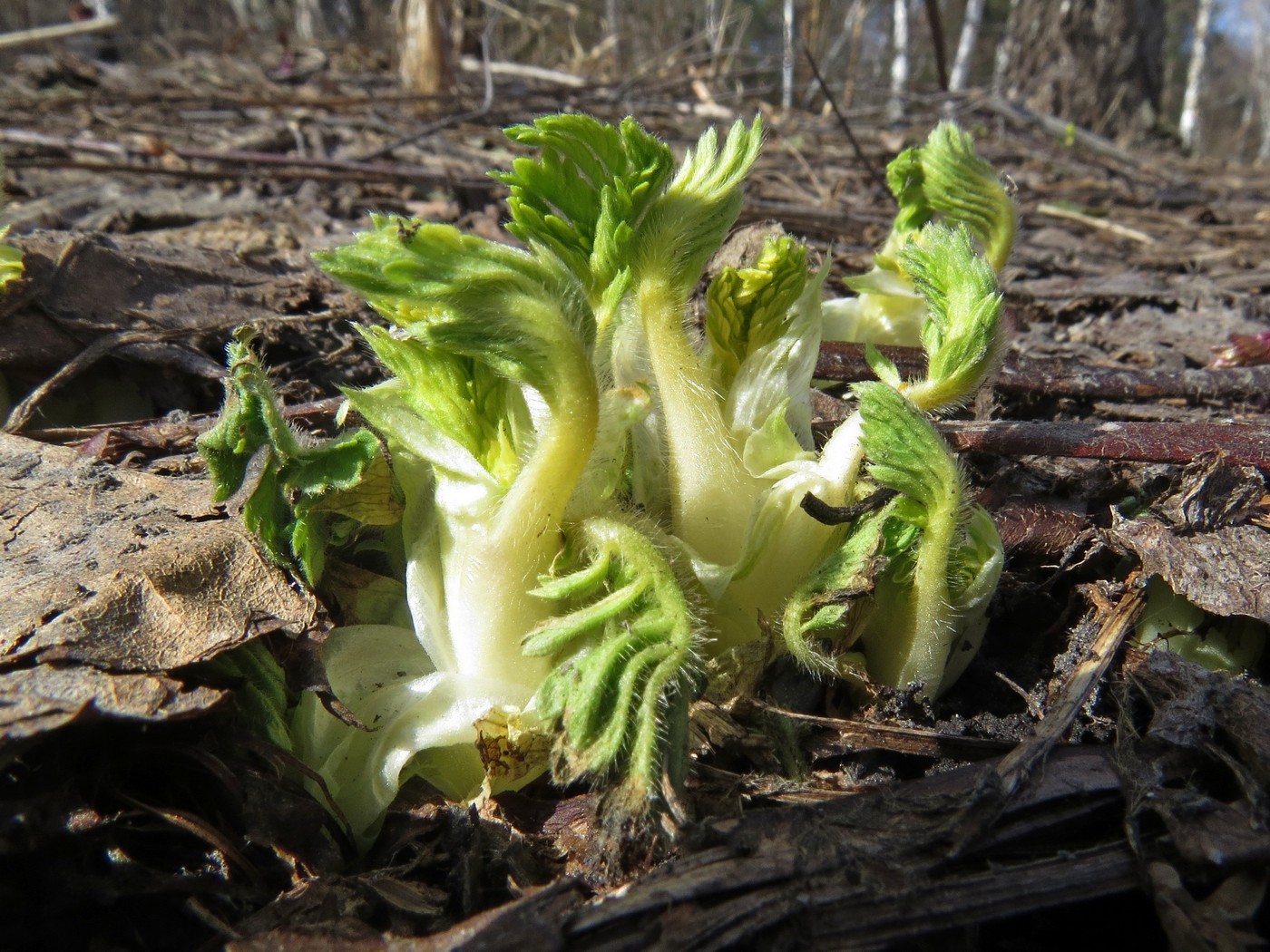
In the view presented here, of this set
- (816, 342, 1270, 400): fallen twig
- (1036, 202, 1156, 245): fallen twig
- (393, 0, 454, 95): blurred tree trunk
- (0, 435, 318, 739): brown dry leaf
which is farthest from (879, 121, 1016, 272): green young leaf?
(393, 0, 454, 95): blurred tree trunk

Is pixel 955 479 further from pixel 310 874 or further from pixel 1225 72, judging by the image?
pixel 1225 72

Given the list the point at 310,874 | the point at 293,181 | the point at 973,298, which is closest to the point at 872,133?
the point at 293,181

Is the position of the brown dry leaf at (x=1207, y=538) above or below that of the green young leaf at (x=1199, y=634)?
above

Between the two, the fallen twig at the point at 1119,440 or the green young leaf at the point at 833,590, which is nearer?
the green young leaf at the point at 833,590

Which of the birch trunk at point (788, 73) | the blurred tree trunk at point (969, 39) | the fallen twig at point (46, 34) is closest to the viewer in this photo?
the fallen twig at point (46, 34)

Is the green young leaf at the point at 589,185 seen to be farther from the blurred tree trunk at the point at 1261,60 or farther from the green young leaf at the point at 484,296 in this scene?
the blurred tree trunk at the point at 1261,60

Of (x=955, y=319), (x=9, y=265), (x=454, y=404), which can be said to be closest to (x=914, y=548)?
(x=955, y=319)

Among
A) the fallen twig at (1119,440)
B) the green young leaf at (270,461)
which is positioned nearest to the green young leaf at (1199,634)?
the fallen twig at (1119,440)

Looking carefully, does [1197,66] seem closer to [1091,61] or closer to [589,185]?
[1091,61]
